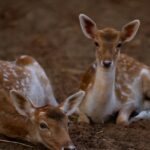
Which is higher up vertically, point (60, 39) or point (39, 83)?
point (60, 39)

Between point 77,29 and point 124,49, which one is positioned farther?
point 77,29

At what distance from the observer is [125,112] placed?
8461mm

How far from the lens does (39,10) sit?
45.0 feet

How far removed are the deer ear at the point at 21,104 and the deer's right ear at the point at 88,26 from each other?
1345 mm

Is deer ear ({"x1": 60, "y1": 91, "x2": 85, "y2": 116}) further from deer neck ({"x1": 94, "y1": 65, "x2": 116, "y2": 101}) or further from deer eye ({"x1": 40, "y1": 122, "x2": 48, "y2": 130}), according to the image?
deer neck ({"x1": 94, "y1": 65, "x2": 116, "y2": 101})

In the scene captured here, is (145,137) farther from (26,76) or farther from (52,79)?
(52,79)

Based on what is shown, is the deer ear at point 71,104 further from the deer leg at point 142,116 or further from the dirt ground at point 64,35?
the deer leg at point 142,116

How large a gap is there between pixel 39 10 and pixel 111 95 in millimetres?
5902

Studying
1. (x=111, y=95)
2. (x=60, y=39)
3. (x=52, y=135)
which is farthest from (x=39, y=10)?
(x=52, y=135)

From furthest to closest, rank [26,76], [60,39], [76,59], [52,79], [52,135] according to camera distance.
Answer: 1. [60,39]
2. [76,59]
3. [52,79]
4. [26,76]
5. [52,135]

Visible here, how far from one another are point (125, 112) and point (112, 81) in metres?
0.65

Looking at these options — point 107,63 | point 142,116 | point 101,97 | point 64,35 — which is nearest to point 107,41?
point 107,63

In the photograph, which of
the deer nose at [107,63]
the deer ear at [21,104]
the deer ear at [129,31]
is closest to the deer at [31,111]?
the deer ear at [21,104]

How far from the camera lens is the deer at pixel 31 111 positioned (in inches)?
273
